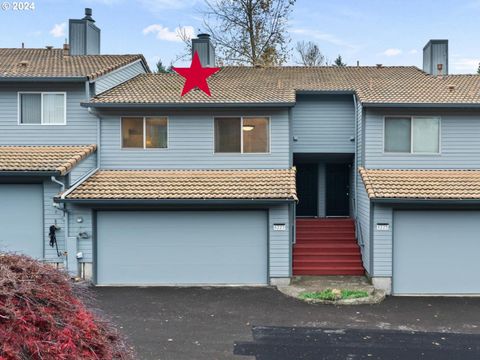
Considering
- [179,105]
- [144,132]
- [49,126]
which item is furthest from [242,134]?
[49,126]

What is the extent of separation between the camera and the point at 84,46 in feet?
58.1

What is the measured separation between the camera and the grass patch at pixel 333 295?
35.2 feet

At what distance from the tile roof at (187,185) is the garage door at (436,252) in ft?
11.1

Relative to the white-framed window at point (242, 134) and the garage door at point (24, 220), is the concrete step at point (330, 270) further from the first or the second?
the garage door at point (24, 220)

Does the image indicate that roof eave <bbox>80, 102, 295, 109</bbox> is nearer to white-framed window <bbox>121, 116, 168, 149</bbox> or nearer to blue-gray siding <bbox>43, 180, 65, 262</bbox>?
white-framed window <bbox>121, 116, 168, 149</bbox>

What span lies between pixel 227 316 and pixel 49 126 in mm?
8690

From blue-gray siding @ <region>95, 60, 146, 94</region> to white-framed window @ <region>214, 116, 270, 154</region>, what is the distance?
418 cm

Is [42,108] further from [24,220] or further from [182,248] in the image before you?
[182,248]

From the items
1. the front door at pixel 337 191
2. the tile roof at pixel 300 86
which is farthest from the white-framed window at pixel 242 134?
the front door at pixel 337 191

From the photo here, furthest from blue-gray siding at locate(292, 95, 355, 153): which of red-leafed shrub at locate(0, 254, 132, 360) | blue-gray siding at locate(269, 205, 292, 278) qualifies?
red-leafed shrub at locate(0, 254, 132, 360)

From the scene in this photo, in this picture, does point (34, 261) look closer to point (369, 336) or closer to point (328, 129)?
point (369, 336)

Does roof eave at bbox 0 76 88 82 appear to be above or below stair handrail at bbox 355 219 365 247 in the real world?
above

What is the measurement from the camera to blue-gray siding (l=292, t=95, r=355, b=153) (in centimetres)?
1505

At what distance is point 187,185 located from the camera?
1268cm
